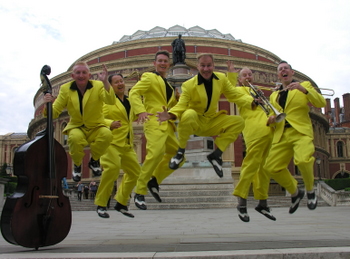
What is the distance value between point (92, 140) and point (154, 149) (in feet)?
4.03

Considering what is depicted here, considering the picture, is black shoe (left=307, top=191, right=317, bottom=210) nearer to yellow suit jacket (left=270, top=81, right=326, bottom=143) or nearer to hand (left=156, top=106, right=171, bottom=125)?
yellow suit jacket (left=270, top=81, right=326, bottom=143)

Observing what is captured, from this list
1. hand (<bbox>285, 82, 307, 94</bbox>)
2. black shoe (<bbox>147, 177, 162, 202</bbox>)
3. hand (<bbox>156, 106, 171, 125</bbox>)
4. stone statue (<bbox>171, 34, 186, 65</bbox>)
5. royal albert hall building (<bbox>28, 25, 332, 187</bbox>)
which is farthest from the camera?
royal albert hall building (<bbox>28, 25, 332, 187</bbox>)

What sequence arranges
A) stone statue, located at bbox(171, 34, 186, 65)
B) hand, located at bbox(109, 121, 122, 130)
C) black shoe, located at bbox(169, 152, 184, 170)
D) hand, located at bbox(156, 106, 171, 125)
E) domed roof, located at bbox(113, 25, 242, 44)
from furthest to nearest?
domed roof, located at bbox(113, 25, 242, 44) < stone statue, located at bbox(171, 34, 186, 65) < hand, located at bbox(109, 121, 122, 130) < black shoe, located at bbox(169, 152, 184, 170) < hand, located at bbox(156, 106, 171, 125)

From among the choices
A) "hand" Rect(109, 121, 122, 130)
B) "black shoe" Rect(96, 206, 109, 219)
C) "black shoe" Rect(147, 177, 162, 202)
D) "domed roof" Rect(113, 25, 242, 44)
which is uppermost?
"domed roof" Rect(113, 25, 242, 44)

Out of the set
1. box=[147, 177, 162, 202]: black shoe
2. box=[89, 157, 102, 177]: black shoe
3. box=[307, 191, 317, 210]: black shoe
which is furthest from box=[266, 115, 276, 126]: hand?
box=[89, 157, 102, 177]: black shoe

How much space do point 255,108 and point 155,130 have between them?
2280 mm

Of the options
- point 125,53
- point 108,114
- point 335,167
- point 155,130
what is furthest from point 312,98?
point 335,167

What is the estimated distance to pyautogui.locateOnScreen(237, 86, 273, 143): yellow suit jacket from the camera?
25.4 feet

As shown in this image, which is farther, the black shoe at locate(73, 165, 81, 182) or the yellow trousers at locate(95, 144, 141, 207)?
the black shoe at locate(73, 165, 81, 182)

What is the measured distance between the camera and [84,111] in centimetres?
724

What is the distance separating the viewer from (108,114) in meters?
8.31

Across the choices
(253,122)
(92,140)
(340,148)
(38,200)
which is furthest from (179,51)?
(340,148)

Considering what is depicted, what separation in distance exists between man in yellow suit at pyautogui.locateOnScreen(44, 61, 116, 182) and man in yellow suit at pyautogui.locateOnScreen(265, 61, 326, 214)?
3188 mm

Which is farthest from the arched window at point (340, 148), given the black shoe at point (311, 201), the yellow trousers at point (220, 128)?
the yellow trousers at point (220, 128)
